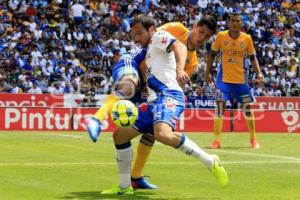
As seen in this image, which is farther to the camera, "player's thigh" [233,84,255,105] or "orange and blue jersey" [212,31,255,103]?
"player's thigh" [233,84,255,105]

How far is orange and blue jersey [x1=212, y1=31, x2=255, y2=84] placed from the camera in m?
17.6

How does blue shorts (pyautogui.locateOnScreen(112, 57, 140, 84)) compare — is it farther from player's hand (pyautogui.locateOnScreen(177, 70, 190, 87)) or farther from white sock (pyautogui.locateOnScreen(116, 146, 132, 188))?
white sock (pyautogui.locateOnScreen(116, 146, 132, 188))

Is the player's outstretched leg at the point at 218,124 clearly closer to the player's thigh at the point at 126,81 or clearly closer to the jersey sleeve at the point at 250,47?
the jersey sleeve at the point at 250,47

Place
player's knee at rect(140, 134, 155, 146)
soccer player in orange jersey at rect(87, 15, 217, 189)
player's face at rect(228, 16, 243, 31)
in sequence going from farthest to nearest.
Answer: player's face at rect(228, 16, 243, 31), player's knee at rect(140, 134, 155, 146), soccer player in orange jersey at rect(87, 15, 217, 189)

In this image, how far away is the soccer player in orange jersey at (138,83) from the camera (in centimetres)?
927

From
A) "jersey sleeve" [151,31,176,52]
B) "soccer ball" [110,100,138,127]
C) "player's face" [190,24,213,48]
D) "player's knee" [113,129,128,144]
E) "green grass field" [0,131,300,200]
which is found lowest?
"green grass field" [0,131,300,200]

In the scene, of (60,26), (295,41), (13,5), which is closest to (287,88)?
(295,41)

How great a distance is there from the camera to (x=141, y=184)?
1020cm

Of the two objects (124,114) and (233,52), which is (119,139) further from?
(233,52)

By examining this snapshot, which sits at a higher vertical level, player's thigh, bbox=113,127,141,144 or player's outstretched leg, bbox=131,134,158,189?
player's thigh, bbox=113,127,141,144

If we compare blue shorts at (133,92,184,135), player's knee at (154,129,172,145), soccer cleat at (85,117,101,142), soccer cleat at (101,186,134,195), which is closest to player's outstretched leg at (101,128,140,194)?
soccer cleat at (101,186,134,195)

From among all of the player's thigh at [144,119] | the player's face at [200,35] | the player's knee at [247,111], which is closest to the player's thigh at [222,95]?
the player's knee at [247,111]

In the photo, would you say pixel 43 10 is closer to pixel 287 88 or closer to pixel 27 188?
pixel 287 88

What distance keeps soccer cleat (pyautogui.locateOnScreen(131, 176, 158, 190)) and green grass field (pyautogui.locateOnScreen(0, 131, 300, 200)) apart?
13 cm
